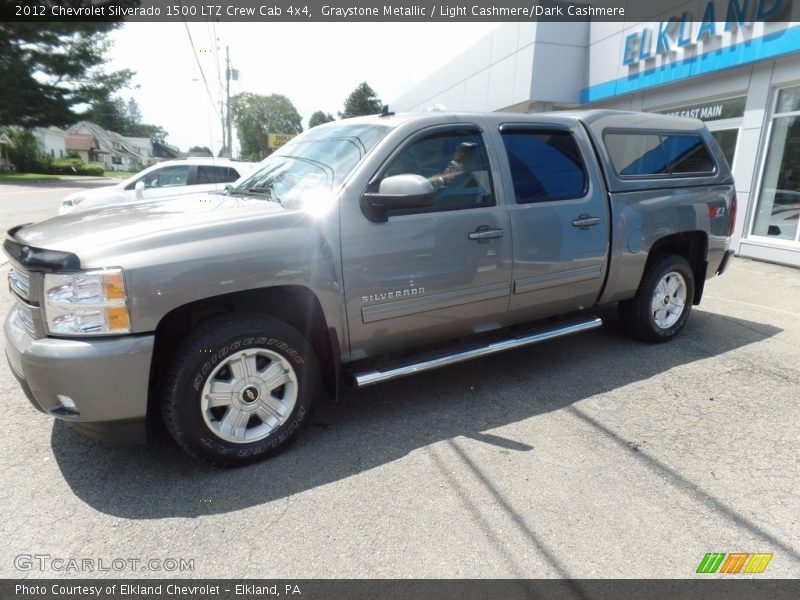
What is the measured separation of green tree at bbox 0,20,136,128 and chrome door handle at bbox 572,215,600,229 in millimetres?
36337

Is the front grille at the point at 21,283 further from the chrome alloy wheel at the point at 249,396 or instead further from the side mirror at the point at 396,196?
the side mirror at the point at 396,196

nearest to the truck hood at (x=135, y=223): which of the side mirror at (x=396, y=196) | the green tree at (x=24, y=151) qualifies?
the side mirror at (x=396, y=196)

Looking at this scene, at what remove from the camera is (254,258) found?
8.75ft

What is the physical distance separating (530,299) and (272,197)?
6.46ft

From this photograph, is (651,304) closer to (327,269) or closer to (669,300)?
(669,300)

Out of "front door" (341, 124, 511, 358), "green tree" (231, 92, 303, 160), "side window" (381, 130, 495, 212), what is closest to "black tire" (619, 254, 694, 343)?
"front door" (341, 124, 511, 358)

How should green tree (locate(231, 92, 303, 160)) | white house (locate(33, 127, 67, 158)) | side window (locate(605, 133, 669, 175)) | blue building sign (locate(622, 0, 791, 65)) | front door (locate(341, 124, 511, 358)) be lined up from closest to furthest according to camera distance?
front door (locate(341, 124, 511, 358)) < side window (locate(605, 133, 669, 175)) < blue building sign (locate(622, 0, 791, 65)) < white house (locate(33, 127, 67, 158)) < green tree (locate(231, 92, 303, 160))

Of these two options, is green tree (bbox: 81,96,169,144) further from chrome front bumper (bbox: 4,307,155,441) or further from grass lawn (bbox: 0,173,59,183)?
chrome front bumper (bbox: 4,307,155,441)

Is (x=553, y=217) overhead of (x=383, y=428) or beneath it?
overhead

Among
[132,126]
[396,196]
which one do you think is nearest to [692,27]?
[396,196]

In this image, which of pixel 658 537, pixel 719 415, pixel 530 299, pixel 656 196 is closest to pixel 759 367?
pixel 719 415

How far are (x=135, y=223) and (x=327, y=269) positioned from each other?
3.48 ft

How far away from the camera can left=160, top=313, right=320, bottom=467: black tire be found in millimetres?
2588

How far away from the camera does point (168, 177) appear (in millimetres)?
10516
